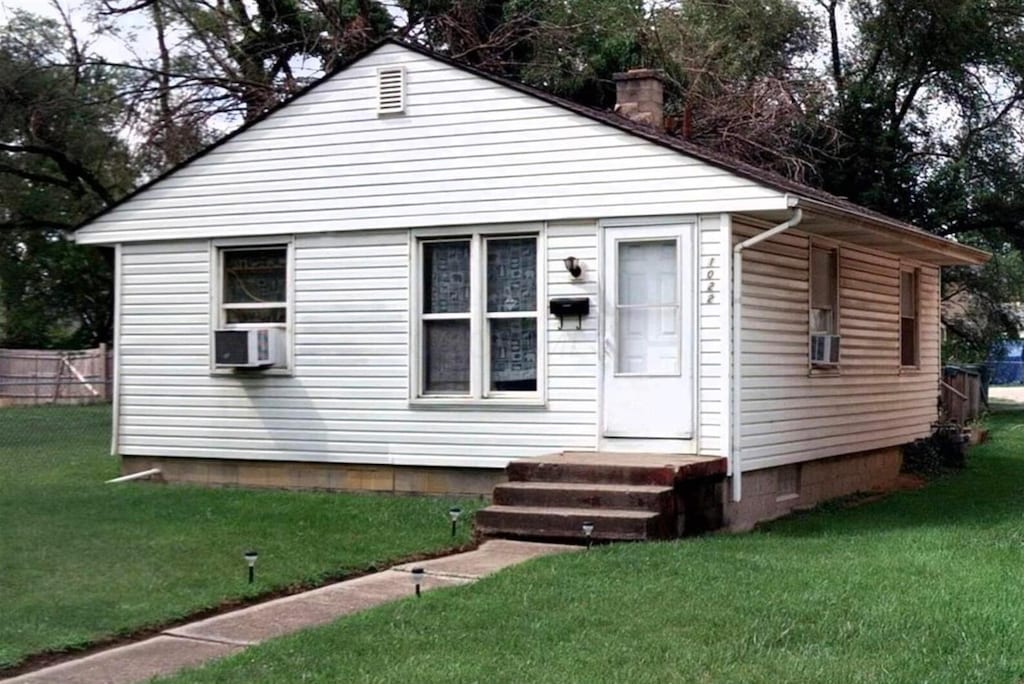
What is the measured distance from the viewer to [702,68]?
68.1 feet

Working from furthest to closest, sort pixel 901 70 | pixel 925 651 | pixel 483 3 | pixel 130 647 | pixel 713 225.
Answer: pixel 901 70 < pixel 483 3 < pixel 713 225 < pixel 130 647 < pixel 925 651

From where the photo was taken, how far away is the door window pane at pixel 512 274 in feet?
38.9

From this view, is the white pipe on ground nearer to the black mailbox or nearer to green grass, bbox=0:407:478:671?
green grass, bbox=0:407:478:671

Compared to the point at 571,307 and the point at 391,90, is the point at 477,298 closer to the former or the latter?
the point at 571,307

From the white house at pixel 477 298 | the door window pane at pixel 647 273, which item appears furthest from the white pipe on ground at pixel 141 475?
the door window pane at pixel 647 273

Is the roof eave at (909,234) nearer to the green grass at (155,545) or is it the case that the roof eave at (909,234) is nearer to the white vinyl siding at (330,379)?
the white vinyl siding at (330,379)

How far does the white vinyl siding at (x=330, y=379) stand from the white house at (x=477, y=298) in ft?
0.07

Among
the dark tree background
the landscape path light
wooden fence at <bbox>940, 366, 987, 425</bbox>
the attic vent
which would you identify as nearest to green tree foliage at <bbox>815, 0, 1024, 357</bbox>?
the dark tree background

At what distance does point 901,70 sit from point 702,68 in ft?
19.6

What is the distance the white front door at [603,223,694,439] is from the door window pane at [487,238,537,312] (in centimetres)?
77

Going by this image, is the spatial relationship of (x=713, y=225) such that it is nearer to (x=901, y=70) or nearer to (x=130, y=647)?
(x=130, y=647)

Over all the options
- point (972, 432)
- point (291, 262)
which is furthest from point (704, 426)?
point (972, 432)

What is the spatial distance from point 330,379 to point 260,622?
556 centimetres

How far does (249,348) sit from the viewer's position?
41.2 ft
